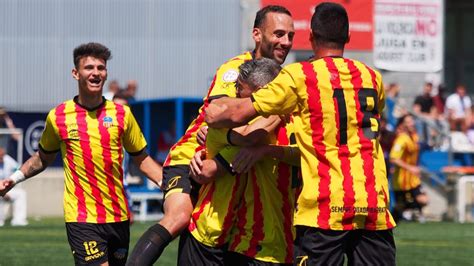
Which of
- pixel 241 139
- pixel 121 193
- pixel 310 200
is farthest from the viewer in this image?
pixel 121 193

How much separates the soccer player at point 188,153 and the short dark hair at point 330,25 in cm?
83

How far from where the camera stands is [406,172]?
816 inches

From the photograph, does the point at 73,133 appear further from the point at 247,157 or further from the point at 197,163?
the point at 247,157

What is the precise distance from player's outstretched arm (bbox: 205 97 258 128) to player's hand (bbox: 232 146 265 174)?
263 millimetres

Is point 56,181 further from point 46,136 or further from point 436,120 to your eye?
point 46,136

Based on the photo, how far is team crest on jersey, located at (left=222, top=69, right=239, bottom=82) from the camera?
24.3ft

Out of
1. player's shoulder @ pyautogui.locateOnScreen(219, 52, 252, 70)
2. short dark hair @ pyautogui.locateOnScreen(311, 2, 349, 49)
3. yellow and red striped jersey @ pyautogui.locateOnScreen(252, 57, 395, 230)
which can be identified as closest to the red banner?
player's shoulder @ pyautogui.locateOnScreen(219, 52, 252, 70)

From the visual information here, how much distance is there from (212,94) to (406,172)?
13690mm

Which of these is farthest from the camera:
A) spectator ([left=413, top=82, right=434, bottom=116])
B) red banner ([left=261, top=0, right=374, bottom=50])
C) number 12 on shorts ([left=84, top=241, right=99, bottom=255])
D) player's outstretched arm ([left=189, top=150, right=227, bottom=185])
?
spectator ([left=413, top=82, right=434, bottom=116])

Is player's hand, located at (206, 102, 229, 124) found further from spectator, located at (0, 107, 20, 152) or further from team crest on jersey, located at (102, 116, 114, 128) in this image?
spectator, located at (0, 107, 20, 152)

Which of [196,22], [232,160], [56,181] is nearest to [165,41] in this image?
[196,22]

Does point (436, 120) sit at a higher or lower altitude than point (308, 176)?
lower

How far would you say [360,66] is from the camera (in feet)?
22.3

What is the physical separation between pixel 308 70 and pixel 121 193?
108 inches
